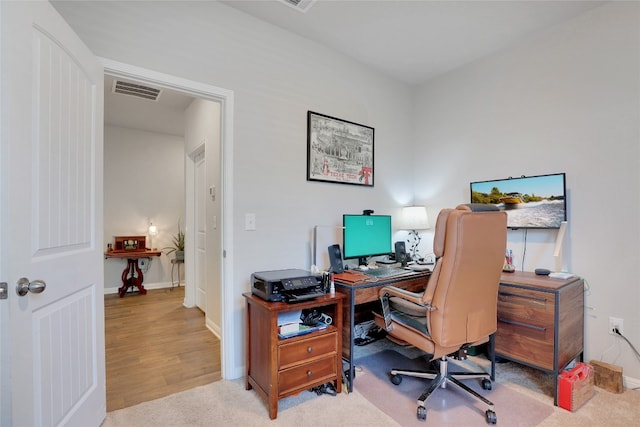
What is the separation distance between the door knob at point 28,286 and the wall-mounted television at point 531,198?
10.1ft

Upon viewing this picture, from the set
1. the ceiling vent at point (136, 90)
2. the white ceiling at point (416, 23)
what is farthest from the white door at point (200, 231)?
the white ceiling at point (416, 23)

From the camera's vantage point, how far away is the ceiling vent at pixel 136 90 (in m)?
3.09

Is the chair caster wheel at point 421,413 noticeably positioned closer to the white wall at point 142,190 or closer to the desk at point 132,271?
the desk at point 132,271

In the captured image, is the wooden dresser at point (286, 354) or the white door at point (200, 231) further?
the white door at point (200, 231)

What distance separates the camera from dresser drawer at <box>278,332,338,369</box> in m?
1.81

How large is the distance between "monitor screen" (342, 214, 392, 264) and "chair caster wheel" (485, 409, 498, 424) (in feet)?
4.23

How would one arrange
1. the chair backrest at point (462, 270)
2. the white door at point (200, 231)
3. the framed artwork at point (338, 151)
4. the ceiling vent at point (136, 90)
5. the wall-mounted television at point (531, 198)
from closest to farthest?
1. the chair backrest at point (462, 270)
2. the wall-mounted television at point (531, 198)
3. the framed artwork at point (338, 151)
4. the ceiling vent at point (136, 90)
5. the white door at point (200, 231)

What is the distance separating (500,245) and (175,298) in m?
4.36

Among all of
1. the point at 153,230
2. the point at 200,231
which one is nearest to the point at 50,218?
the point at 200,231

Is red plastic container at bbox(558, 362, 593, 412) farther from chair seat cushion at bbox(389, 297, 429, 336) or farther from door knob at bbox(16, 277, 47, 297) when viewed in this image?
door knob at bbox(16, 277, 47, 297)

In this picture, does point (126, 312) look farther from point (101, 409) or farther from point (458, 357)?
point (458, 357)

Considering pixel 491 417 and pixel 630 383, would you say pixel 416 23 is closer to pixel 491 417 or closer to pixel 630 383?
pixel 491 417

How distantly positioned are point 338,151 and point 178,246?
372 cm

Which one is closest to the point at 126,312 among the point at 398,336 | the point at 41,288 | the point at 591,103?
the point at 41,288
